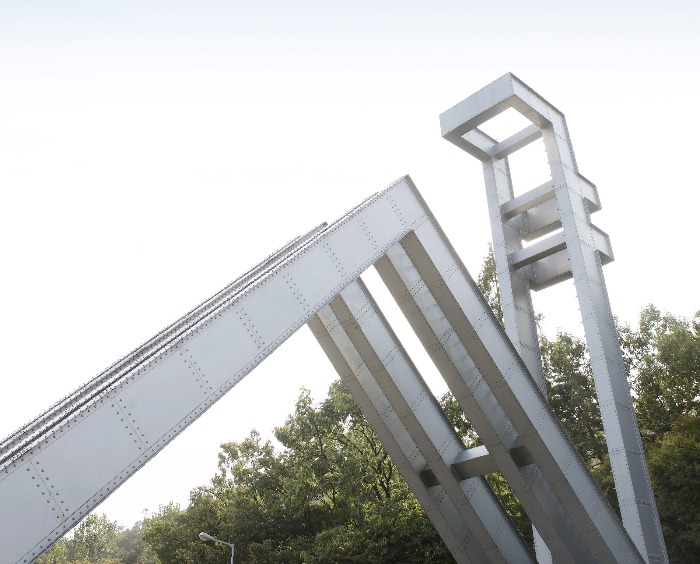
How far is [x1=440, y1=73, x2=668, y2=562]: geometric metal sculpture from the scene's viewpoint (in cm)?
1650

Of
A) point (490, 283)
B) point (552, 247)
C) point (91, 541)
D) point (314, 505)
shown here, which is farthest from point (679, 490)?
point (91, 541)

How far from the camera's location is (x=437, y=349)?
46.5 feet

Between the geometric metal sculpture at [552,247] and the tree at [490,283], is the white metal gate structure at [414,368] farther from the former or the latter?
the tree at [490,283]

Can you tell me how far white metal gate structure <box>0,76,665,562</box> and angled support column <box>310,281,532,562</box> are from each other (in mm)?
29

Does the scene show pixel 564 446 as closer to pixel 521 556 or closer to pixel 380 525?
pixel 521 556

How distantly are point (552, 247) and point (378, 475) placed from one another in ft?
66.4

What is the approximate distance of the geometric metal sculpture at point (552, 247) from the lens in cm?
1650

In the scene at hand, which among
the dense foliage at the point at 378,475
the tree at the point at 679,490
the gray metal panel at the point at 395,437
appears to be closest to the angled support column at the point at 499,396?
the gray metal panel at the point at 395,437

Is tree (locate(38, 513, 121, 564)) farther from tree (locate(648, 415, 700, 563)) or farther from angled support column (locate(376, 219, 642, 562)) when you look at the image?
angled support column (locate(376, 219, 642, 562))

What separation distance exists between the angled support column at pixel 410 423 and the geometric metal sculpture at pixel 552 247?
3744 mm

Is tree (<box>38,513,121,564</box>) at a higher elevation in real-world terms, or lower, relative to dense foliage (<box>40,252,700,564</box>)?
higher

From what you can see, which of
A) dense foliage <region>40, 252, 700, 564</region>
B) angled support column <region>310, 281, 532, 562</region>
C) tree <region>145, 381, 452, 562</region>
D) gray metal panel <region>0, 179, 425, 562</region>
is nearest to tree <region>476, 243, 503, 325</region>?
dense foliage <region>40, 252, 700, 564</region>

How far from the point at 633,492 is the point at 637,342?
29309 millimetres

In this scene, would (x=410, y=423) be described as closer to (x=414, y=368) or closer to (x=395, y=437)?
(x=395, y=437)
